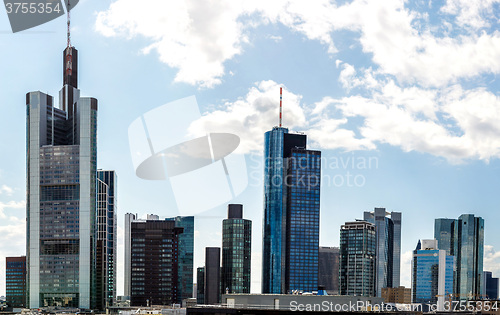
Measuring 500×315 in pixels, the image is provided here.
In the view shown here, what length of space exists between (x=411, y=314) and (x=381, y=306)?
3.42 meters

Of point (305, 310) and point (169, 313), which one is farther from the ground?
point (305, 310)

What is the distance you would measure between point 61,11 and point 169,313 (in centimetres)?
7617

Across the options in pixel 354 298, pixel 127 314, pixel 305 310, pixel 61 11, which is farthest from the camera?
pixel 127 314

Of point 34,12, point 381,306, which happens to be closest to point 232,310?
point 381,306

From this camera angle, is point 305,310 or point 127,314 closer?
point 305,310

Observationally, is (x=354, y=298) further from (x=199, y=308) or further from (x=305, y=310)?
(x=199, y=308)

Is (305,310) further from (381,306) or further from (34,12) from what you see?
(34,12)

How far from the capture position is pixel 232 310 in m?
66.8

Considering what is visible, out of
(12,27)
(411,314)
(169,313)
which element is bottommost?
(169,313)

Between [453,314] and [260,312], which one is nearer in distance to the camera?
[260,312]

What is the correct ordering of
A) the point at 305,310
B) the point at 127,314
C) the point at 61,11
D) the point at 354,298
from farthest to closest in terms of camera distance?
the point at 127,314, the point at 61,11, the point at 354,298, the point at 305,310

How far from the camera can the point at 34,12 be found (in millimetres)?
97875

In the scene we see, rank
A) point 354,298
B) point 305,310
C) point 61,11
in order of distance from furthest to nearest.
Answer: point 61,11 → point 354,298 → point 305,310

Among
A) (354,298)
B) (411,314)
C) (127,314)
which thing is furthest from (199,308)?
(127,314)
